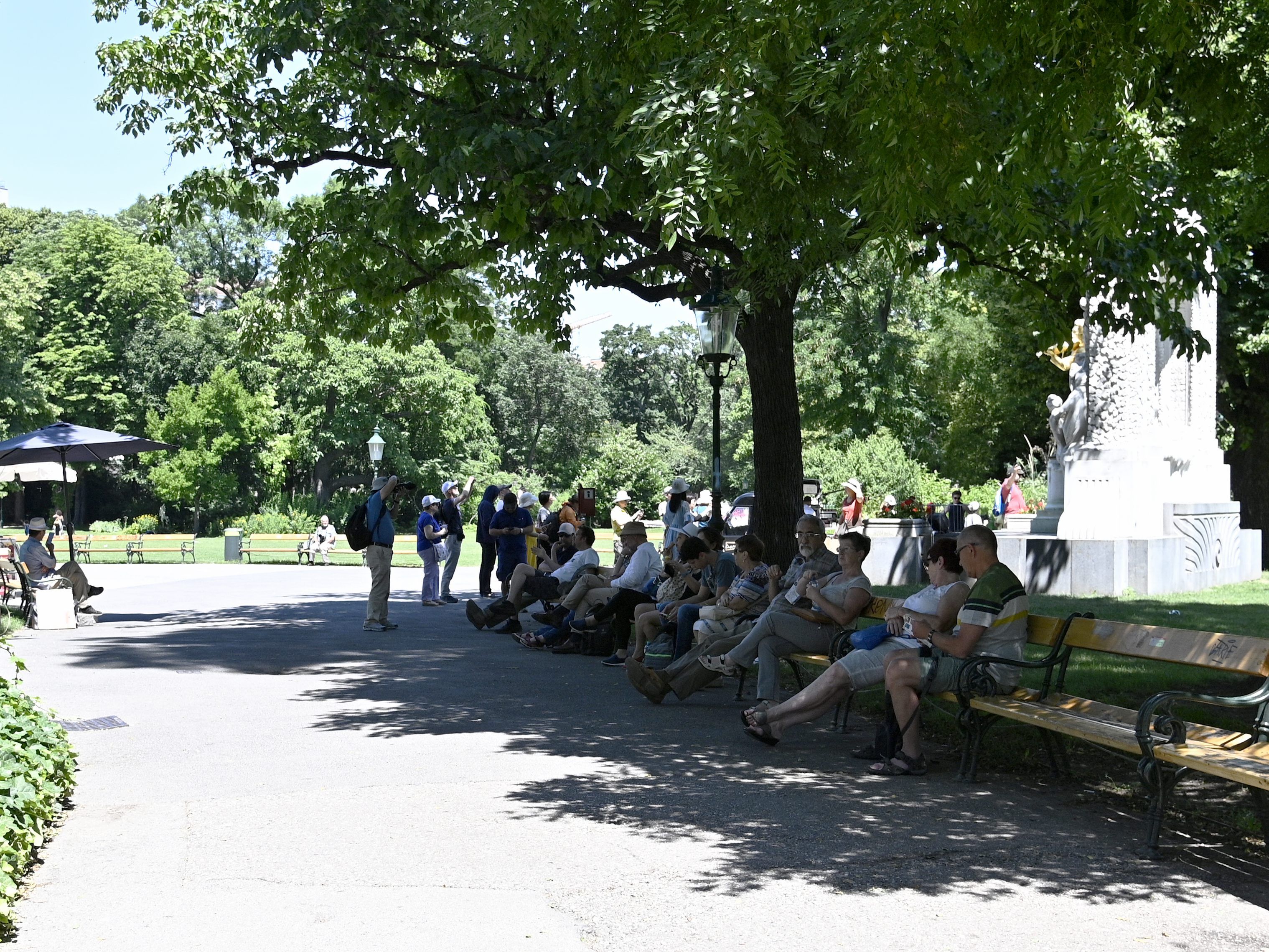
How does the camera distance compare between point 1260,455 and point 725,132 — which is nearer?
point 725,132

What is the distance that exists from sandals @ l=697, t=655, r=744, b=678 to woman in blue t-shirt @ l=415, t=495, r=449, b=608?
416 inches

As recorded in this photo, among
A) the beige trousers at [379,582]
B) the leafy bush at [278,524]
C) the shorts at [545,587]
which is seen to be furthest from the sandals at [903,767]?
the leafy bush at [278,524]

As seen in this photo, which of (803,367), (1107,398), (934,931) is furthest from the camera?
(803,367)

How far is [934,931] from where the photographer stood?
15.2 feet

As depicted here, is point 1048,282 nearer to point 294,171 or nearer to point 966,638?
point 966,638

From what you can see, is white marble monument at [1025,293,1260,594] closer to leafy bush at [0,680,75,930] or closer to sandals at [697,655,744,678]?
sandals at [697,655,744,678]

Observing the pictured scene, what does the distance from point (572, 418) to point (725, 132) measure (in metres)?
67.2

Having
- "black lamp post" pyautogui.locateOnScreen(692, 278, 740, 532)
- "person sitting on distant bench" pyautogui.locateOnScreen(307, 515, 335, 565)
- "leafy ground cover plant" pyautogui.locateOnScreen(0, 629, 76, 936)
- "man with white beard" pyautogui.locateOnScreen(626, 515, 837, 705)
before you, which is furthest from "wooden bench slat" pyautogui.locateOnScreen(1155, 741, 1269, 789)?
"person sitting on distant bench" pyautogui.locateOnScreen(307, 515, 335, 565)

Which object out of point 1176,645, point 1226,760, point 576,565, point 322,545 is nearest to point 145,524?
point 322,545

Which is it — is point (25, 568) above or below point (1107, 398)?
below

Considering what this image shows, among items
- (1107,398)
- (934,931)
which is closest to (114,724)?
(934,931)

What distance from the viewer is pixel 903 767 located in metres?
7.35

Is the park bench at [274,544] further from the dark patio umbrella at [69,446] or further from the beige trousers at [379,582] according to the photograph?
the beige trousers at [379,582]

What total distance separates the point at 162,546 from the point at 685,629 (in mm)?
30071
